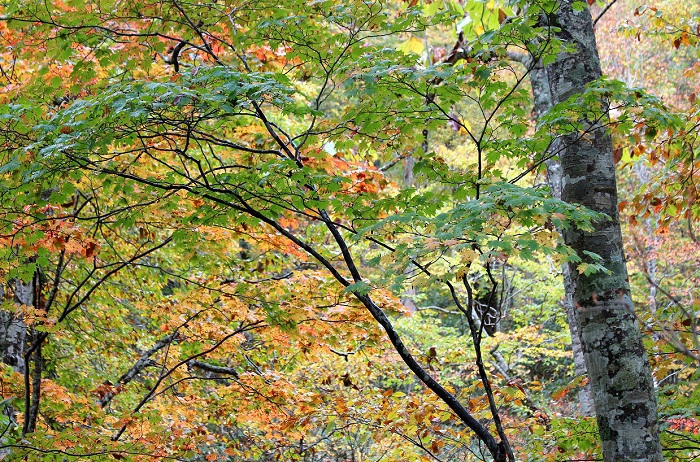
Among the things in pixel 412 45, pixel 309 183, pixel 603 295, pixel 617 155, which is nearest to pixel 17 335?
pixel 309 183

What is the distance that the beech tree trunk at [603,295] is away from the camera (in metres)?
2.61

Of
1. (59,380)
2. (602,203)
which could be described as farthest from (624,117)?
(59,380)

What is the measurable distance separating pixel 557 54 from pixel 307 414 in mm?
3165

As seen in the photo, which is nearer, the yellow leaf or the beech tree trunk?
the beech tree trunk

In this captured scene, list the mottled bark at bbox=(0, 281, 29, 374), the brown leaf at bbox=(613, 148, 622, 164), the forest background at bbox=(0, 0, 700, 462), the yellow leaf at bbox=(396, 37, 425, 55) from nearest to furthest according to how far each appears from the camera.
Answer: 1. the forest background at bbox=(0, 0, 700, 462)
2. the yellow leaf at bbox=(396, 37, 425, 55)
3. the brown leaf at bbox=(613, 148, 622, 164)
4. the mottled bark at bbox=(0, 281, 29, 374)

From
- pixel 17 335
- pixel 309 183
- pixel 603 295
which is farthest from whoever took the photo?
pixel 17 335

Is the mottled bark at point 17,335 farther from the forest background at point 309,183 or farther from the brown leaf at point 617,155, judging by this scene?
the brown leaf at point 617,155

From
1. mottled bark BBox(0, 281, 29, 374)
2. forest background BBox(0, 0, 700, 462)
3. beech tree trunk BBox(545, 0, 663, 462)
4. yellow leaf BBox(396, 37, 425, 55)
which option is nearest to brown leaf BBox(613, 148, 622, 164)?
forest background BBox(0, 0, 700, 462)

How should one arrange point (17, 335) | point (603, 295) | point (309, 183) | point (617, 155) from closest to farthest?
Answer: 1. point (603, 295)
2. point (309, 183)
3. point (617, 155)
4. point (17, 335)

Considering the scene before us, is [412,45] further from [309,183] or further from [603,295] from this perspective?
[603,295]

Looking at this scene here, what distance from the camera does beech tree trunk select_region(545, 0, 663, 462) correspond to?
8.55ft

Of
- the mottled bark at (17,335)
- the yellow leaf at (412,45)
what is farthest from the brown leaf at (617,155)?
the mottled bark at (17,335)

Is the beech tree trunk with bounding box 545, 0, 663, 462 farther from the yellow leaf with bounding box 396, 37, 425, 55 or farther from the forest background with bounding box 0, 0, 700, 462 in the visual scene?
the yellow leaf with bounding box 396, 37, 425, 55

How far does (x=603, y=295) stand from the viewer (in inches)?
107
